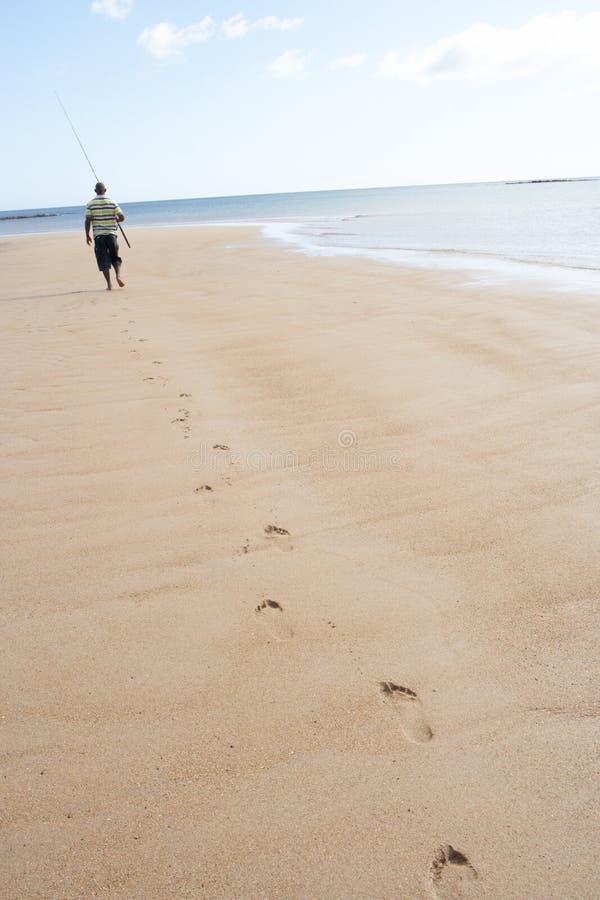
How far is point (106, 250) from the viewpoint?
8.55 meters

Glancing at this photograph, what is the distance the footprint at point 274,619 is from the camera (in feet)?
6.47

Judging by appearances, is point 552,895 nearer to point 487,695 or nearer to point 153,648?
point 487,695

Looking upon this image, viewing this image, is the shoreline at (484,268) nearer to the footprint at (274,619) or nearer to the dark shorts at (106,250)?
the dark shorts at (106,250)

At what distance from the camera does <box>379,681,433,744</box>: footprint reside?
5.33ft

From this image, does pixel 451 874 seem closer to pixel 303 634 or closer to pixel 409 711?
pixel 409 711

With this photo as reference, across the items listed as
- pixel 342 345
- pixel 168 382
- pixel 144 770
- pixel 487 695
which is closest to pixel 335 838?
pixel 144 770

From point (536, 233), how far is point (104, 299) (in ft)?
41.4

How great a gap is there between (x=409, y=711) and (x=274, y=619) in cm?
56

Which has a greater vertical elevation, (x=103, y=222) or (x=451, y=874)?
(x=103, y=222)

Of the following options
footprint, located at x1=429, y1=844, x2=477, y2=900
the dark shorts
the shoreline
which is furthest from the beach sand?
the dark shorts

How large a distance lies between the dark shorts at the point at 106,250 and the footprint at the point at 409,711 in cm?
806

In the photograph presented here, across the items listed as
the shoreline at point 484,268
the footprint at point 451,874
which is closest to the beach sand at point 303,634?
the footprint at point 451,874

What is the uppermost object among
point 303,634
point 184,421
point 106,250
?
point 106,250

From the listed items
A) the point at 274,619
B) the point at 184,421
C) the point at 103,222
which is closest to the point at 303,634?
the point at 274,619
